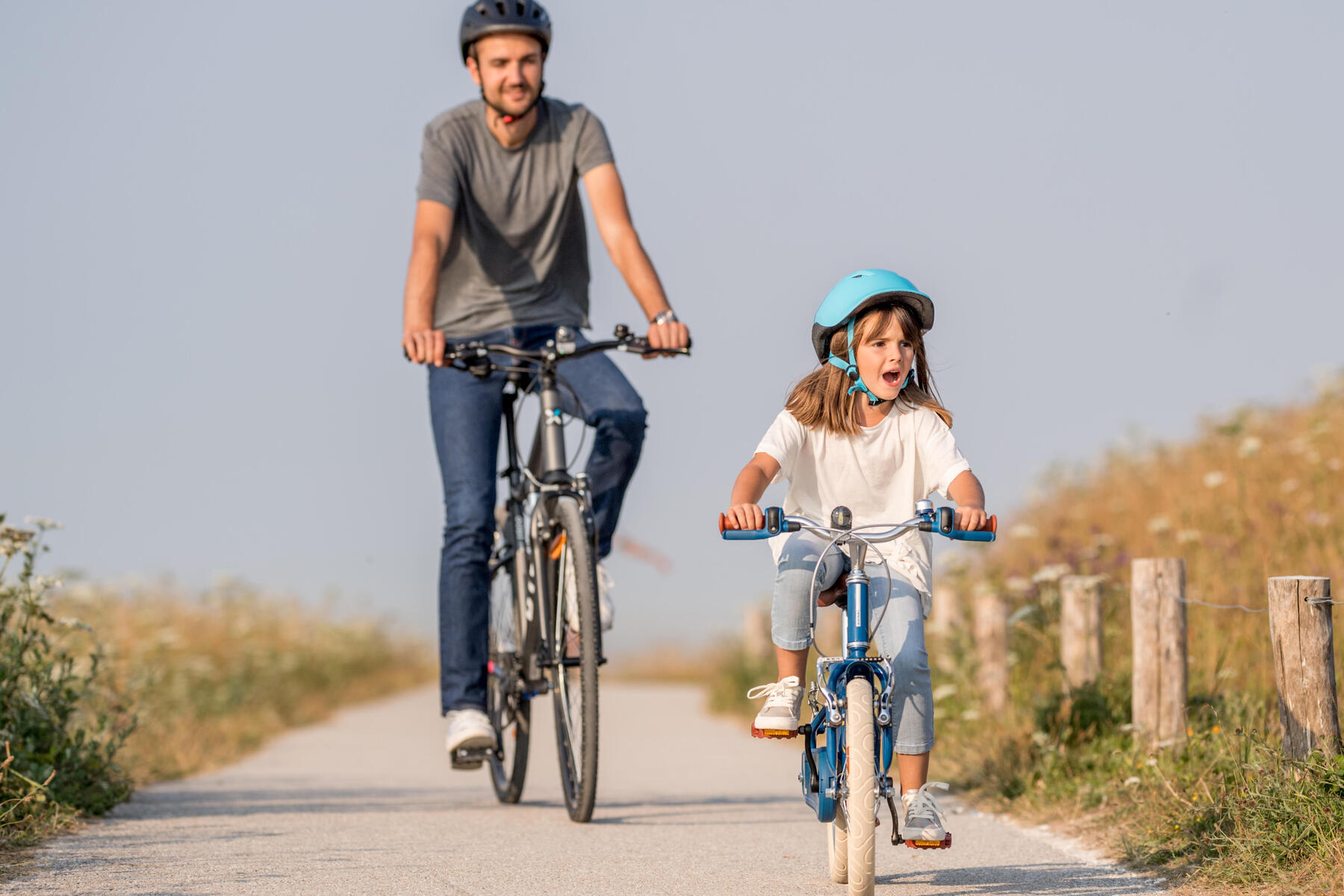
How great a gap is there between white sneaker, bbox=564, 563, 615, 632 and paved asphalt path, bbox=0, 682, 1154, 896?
0.72 metres

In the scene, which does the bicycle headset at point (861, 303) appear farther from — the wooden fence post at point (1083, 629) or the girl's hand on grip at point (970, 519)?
the wooden fence post at point (1083, 629)

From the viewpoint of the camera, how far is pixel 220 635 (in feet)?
44.6

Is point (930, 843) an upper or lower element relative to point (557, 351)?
lower

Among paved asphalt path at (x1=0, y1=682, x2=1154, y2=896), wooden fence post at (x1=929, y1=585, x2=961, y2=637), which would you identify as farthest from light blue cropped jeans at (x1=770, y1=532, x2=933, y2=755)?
wooden fence post at (x1=929, y1=585, x2=961, y2=637)

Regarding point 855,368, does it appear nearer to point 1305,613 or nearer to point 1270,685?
point 1305,613

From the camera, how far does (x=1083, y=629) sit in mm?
6910

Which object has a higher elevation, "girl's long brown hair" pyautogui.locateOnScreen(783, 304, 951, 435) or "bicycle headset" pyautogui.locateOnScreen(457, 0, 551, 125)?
"bicycle headset" pyautogui.locateOnScreen(457, 0, 551, 125)

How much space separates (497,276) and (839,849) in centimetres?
278

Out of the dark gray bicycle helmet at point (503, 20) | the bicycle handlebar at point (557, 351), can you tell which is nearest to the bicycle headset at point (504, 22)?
the dark gray bicycle helmet at point (503, 20)

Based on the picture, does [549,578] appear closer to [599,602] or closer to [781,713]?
[599,602]

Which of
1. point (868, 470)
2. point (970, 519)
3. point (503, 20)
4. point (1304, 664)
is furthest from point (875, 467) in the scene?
point (503, 20)

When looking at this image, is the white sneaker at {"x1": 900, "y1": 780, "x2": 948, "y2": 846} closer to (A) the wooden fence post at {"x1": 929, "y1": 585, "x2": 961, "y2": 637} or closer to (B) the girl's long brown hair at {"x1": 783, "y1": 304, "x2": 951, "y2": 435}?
(B) the girl's long brown hair at {"x1": 783, "y1": 304, "x2": 951, "y2": 435}

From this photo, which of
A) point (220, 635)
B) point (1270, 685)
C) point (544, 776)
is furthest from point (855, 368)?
point (220, 635)

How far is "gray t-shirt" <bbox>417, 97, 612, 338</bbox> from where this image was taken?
5.99m
